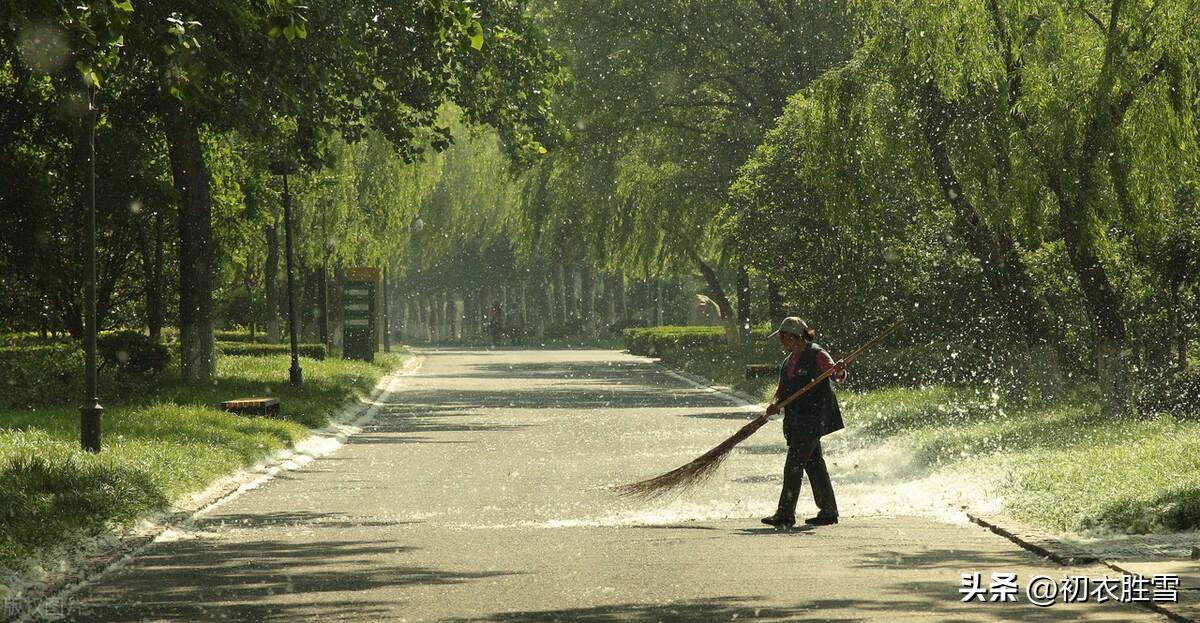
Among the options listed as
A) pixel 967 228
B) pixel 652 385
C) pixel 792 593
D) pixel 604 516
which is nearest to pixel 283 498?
pixel 604 516

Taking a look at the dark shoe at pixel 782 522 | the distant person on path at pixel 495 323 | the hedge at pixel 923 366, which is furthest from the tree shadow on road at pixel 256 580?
the distant person on path at pixel 495 323

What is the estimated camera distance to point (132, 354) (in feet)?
107

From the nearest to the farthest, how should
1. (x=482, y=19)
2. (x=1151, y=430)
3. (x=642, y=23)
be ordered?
(x=1151, y=430), (x=482, y=19), (x=642, y=23)

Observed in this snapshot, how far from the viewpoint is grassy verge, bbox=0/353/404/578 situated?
1345 centimetres

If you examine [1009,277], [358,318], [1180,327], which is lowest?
[1180,327]

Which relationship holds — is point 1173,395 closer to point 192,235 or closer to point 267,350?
point 192,235

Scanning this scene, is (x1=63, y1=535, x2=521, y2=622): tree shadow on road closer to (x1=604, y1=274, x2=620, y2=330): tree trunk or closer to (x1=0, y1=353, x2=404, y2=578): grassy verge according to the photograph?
(x1=0, y1=353, x2=404, y2=578): grassy verge

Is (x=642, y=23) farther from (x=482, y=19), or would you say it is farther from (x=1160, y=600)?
(x=1160, y=600)

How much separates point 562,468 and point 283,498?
3.92m

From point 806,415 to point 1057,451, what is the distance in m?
5.08

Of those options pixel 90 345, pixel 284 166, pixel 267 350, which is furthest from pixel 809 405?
pixel 267 350

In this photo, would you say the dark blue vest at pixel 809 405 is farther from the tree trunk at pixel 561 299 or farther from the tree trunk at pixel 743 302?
the tree trunk at pixel 561 299

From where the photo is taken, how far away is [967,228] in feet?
94.4

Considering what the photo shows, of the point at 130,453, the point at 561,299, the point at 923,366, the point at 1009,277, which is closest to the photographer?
the point at 130,453
